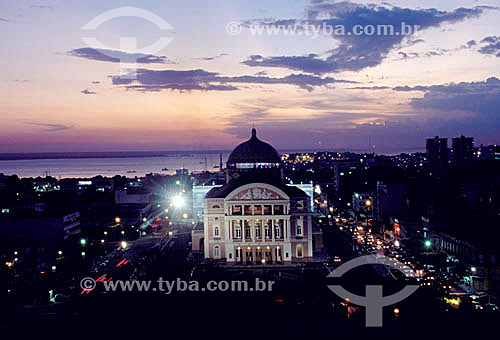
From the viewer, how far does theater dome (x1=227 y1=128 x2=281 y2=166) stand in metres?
45.7

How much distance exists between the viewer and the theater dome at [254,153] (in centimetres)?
4572

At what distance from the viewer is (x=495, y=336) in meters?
16.8

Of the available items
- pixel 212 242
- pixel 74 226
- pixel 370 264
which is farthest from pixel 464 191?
pixel 74 226

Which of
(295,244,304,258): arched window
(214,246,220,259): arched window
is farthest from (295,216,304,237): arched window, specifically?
(214,246,220,259): arched window

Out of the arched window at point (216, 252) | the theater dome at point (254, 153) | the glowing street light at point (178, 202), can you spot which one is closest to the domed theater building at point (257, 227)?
the arched window at point (216, 252)

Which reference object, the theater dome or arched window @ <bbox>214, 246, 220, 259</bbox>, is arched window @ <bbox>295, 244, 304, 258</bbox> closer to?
arched window @ <bbox>214, 246, 220, 259</bbox>

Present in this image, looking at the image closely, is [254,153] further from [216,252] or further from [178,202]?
[178,202]

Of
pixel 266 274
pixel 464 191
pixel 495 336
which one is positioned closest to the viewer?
pixel 495 336

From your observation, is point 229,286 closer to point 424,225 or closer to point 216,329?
point 216,329

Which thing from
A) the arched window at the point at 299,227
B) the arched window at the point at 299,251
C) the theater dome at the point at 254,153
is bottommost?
the arched window at the point at 299,251

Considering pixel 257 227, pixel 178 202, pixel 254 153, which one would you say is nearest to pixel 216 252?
pixel 257 227

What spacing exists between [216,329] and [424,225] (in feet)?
85.7

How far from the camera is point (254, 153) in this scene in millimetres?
45750

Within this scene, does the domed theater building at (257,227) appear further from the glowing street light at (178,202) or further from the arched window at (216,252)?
the glowing street light at (178,202)
